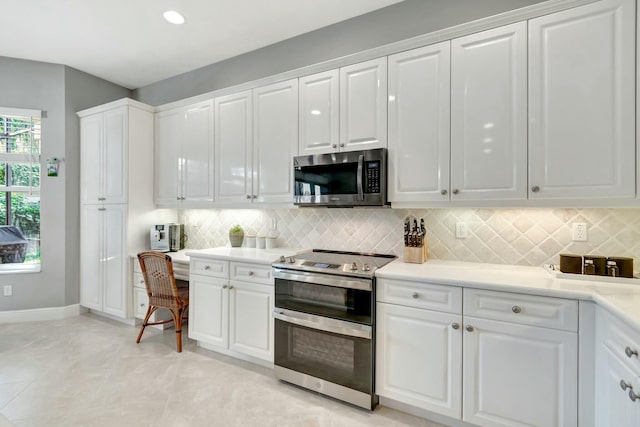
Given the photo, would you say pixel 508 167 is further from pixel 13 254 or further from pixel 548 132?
pixel 13 254

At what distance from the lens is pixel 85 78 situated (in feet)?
12.8

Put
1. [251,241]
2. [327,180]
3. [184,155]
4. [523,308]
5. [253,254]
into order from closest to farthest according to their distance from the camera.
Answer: [523,308], [327,180], [253,254], [251,241], [184,155]

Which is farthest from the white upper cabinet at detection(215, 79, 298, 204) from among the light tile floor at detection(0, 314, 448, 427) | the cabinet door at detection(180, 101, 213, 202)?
the light tile floor at detection(0, 314, 448, 427)

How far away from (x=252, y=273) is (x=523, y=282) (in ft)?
6.06

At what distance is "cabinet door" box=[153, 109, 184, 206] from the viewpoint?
3.47m

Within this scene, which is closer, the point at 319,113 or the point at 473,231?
the point at 473,231

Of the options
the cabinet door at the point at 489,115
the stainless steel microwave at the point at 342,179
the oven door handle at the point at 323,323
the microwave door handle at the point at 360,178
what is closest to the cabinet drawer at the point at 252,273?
the oven door handle at the point at 323,323

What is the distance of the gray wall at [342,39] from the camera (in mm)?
2396

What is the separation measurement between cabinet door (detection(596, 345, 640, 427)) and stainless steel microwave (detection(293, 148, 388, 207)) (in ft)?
4.60

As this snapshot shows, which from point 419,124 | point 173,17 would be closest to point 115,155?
point 173,17

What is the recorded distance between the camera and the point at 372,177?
2.26 metres

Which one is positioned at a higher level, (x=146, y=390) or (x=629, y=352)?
(x=629, y=352)

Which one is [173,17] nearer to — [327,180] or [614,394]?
[327,180]

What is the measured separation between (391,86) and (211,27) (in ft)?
6.00
